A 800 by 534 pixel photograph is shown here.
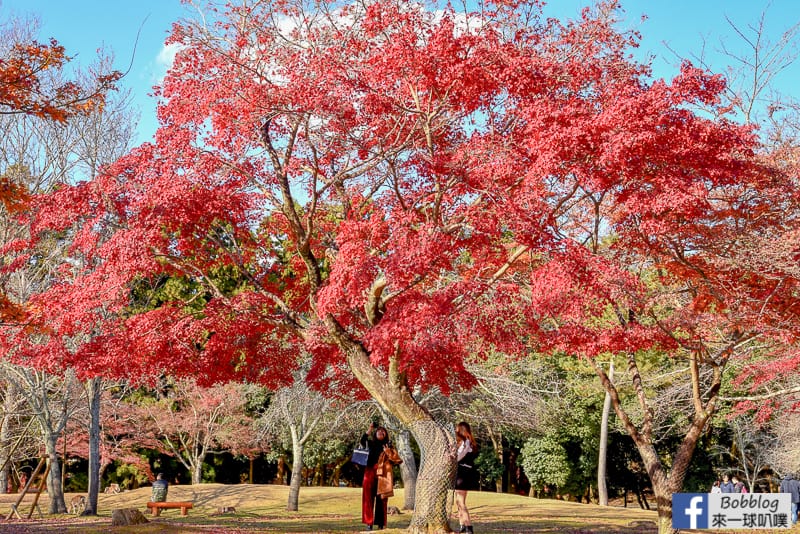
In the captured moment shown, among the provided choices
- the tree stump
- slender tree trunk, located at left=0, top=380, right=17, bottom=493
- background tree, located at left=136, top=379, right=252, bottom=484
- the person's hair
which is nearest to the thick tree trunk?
the person's hair

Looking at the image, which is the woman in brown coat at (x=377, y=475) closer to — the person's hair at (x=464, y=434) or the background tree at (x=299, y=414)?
the person's hair at (x=464, y=434)

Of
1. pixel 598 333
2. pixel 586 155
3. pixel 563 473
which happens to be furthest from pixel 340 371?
pixel 563 473

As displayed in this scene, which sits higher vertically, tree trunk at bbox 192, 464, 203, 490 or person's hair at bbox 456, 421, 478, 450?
person's hair at bbox 456, 421, 478, 450

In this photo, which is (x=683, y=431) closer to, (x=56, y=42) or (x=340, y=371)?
(x=340, y=371)

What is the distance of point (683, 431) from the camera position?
26.9 m

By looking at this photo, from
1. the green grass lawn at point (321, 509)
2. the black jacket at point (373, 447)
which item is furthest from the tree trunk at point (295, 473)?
the black jacket at point (373, 447)


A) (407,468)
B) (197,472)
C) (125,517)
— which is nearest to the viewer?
(125,517)

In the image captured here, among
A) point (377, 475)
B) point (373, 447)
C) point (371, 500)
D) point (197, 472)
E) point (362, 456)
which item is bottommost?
point (197, 472)

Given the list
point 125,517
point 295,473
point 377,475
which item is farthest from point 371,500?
point 295,473

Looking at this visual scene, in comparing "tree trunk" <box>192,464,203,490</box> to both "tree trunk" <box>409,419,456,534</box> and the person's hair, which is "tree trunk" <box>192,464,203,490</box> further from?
the person's hair

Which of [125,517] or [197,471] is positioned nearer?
[125,517]

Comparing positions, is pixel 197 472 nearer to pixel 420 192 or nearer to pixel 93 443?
pixel 93 443

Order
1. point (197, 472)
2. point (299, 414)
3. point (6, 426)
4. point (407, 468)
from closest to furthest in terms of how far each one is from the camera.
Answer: point (407, 468), point (299, 414), point (6, 426), point (197, 472)

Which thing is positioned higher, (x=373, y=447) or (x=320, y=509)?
(x=373, y=447)
